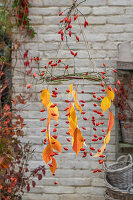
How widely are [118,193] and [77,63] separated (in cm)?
125

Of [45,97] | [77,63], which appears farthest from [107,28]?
[45,97]

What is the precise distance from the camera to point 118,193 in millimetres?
2289

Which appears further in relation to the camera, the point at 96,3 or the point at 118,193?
the point at 96,3

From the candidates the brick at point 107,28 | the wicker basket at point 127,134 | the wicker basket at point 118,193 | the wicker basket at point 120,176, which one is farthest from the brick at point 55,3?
the wicker basket at point 118,193

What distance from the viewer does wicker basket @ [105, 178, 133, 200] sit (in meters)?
2.25

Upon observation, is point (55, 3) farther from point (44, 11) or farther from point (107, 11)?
point (107, 11)

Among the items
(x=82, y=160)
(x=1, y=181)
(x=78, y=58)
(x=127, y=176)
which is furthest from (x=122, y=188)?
(x=78, y=58)

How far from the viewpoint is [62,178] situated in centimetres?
267

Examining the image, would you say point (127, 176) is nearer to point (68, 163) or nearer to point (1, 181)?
point (68, 163)

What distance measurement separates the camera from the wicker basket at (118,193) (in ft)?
7.37

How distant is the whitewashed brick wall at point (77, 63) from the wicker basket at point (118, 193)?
309 mm

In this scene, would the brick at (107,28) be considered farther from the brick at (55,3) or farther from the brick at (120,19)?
the brick at (55,3)

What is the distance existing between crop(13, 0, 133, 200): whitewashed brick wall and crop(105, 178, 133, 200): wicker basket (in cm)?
31

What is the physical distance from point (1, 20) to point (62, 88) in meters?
0.87
